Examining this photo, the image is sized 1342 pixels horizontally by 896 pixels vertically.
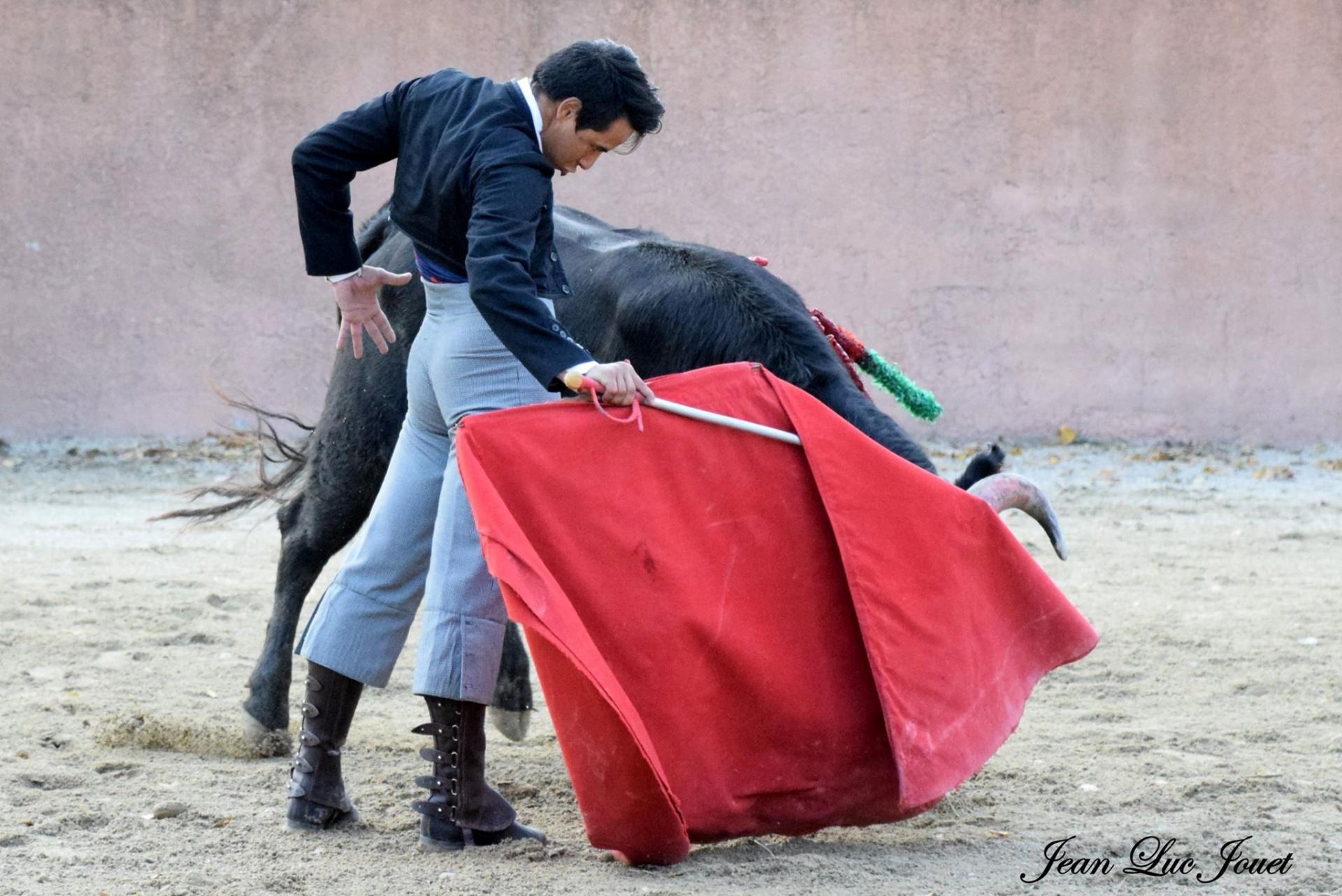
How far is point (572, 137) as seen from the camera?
9.20 ft

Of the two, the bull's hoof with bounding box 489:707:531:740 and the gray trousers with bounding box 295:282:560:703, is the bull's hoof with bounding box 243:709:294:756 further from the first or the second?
the gray trousers with bounding box 295:282:560:703

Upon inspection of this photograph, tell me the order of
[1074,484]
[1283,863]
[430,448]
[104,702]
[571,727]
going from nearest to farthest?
[571,727] → [1283,863] → [430,448] → [104,702] → [1074,484]

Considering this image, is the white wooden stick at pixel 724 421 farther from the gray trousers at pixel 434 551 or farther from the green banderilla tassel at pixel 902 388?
the green banderilla tassel at pixel 902 388

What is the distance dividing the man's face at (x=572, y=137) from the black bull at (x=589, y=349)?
0.71m

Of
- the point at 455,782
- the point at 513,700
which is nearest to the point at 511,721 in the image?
the point at 513,700

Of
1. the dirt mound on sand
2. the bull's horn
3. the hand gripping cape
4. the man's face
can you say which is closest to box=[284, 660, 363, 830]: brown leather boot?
the hand gripping cape

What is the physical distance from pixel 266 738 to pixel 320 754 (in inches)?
33.2

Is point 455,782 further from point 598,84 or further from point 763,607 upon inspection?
point 598,84

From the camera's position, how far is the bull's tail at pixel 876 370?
11.9 ft

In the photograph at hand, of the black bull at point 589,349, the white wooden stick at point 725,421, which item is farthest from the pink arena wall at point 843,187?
the white wooden stick at point 725,421

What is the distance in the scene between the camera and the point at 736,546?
2896 millimetres

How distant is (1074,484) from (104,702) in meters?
6.29

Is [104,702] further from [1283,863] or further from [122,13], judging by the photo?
[122,13]

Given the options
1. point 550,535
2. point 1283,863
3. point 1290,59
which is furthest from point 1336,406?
point 550,535
